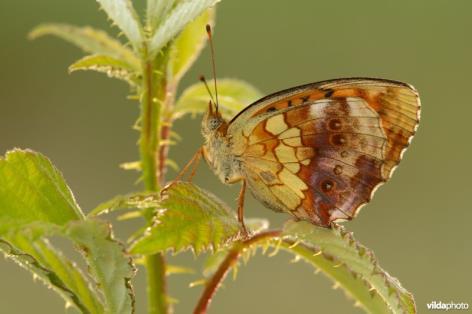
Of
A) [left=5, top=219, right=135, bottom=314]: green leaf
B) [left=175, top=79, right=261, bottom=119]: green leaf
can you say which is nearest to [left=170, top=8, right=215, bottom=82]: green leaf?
[left=175, top=79, right=261, bottom=119]: green leaf

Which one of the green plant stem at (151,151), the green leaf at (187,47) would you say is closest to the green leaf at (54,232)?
the green plant stem at (151,151)

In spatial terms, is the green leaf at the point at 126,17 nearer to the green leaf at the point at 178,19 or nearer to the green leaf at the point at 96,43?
the green leaf at the point at 178,19

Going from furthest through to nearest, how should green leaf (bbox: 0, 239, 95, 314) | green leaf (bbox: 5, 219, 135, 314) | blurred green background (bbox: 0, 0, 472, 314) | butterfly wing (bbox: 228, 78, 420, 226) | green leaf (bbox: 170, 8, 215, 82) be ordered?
blurred green background (bbox: 0, 0, 472, 314) → butterfly wing (bbox: 228, 78, 420, 226) → green leaf (bbox: 170, 8, 215, 82) → green leaf (bbox: 0, 239, 95, 314) → green leaf (bbox: 5, 219, 135, 314)

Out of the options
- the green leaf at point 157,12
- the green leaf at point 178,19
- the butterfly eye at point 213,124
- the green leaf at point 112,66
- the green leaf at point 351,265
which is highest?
the green leaf at point 157,12

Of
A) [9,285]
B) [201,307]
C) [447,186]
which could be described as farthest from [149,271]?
[447,186]

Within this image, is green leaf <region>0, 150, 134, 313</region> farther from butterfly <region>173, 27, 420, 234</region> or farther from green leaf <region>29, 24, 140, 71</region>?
butterfly <region>173, 27, 420, 234</region>

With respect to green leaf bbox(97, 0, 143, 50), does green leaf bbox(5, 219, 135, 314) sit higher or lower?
lower

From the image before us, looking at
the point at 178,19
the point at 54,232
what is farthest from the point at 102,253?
the point at 178,19
